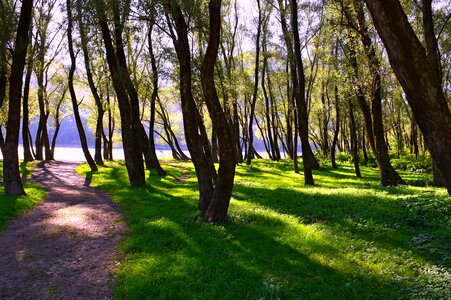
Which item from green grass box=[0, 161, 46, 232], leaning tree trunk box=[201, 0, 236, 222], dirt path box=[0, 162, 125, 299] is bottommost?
dirt path box=[0, 162, 125, 299]

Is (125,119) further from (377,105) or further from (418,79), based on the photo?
(418,79)

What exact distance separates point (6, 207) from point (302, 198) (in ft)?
41.2

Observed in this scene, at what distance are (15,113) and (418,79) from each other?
18.1 metres

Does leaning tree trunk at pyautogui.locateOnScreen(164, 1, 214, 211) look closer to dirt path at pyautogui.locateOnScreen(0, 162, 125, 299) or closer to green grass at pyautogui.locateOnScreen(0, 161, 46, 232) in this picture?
dirt path at pyautogui.locateOnScreen(0, 162, 125, 299)

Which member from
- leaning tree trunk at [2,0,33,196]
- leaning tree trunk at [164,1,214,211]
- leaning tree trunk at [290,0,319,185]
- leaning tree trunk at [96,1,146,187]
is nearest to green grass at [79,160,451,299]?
leaning tree trunk at [164,1,214,211]

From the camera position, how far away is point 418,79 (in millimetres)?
5953

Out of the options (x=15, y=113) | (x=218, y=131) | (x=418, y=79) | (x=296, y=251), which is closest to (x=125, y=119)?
(x=15, y=113)

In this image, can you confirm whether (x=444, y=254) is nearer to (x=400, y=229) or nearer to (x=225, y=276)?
(x=400, y=229)

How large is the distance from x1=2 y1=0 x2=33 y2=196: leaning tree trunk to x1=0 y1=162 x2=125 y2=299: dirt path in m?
1.91

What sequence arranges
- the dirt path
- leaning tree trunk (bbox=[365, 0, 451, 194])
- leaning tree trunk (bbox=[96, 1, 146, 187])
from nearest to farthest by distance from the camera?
leaning tree trunk (bbox=[365, 0, 451, 194]) < the dirt path < leaning tree trunk (bbox=[96, 1, 146, 187])

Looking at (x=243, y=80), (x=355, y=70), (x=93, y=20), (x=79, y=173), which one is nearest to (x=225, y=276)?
(x=93, y=20)

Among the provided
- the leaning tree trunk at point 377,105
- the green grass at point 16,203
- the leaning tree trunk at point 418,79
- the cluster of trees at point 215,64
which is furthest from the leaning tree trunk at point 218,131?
the leaning tree trunk at point 377,105

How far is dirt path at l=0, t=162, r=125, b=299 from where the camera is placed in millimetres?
8070

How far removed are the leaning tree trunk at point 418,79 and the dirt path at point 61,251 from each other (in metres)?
6.79
